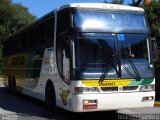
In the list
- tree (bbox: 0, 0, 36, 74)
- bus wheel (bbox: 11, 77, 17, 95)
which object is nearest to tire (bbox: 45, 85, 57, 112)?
bus wheel (bbox: 11, 77, 17, 95)

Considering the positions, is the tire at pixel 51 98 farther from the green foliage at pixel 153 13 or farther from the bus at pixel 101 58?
the green foliage at pixel 153 13

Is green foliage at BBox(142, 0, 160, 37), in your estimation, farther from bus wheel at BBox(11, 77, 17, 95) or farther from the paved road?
bus wheel at BBox(11, 77, 17, 95)

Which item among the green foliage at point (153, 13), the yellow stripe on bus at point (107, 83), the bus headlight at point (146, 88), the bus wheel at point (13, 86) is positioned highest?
the green foliage at point (153, 13)

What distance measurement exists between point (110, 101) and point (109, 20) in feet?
7.79

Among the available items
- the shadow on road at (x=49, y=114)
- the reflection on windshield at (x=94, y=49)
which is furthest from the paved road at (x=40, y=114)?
the reflection on windshield at (x=94, y=49)

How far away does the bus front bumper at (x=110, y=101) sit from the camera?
11500 mm

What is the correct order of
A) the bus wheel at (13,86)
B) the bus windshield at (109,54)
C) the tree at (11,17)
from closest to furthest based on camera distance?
the bus windshield at (109,54)
the bus wheel at (13,86)
the tree at (11,17)

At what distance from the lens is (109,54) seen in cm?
1200

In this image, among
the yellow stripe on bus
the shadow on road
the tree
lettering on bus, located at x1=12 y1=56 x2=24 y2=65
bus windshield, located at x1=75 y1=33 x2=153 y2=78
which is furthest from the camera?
the tree

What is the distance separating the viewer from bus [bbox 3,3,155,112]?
11.7 metres

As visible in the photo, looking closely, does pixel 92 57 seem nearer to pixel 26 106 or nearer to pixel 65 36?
pixel 65 36

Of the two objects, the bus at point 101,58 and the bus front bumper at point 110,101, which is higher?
the bus at point 101,58

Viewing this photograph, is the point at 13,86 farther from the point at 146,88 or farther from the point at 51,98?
the point at 146,88

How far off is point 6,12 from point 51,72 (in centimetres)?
5240
